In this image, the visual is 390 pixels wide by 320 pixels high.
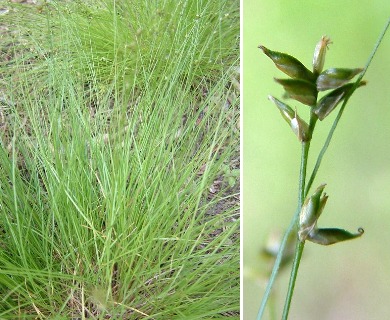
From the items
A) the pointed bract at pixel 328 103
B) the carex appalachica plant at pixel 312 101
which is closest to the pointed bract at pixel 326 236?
the carex appalachica plant at pixel 312 101

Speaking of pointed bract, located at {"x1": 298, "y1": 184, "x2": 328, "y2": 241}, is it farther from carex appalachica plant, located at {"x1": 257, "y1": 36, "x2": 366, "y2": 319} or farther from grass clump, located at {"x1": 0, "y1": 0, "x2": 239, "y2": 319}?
grass clump, located at {"x1": 0, "y1": 0, "x2": 239, "y2": 319}

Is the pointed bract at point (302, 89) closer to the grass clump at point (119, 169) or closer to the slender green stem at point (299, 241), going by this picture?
the slender green stem at point (299, 241)

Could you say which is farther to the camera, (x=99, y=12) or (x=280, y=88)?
(x=99, y=12)

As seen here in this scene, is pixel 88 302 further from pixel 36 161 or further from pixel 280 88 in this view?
pixel 280 88

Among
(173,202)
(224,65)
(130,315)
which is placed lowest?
(130,315)

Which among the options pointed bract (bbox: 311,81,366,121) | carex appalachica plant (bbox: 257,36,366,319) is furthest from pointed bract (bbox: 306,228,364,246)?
pointed bract (bbox: 311,81,366,121)

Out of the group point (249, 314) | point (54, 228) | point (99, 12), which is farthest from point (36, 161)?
point (249, 314)
